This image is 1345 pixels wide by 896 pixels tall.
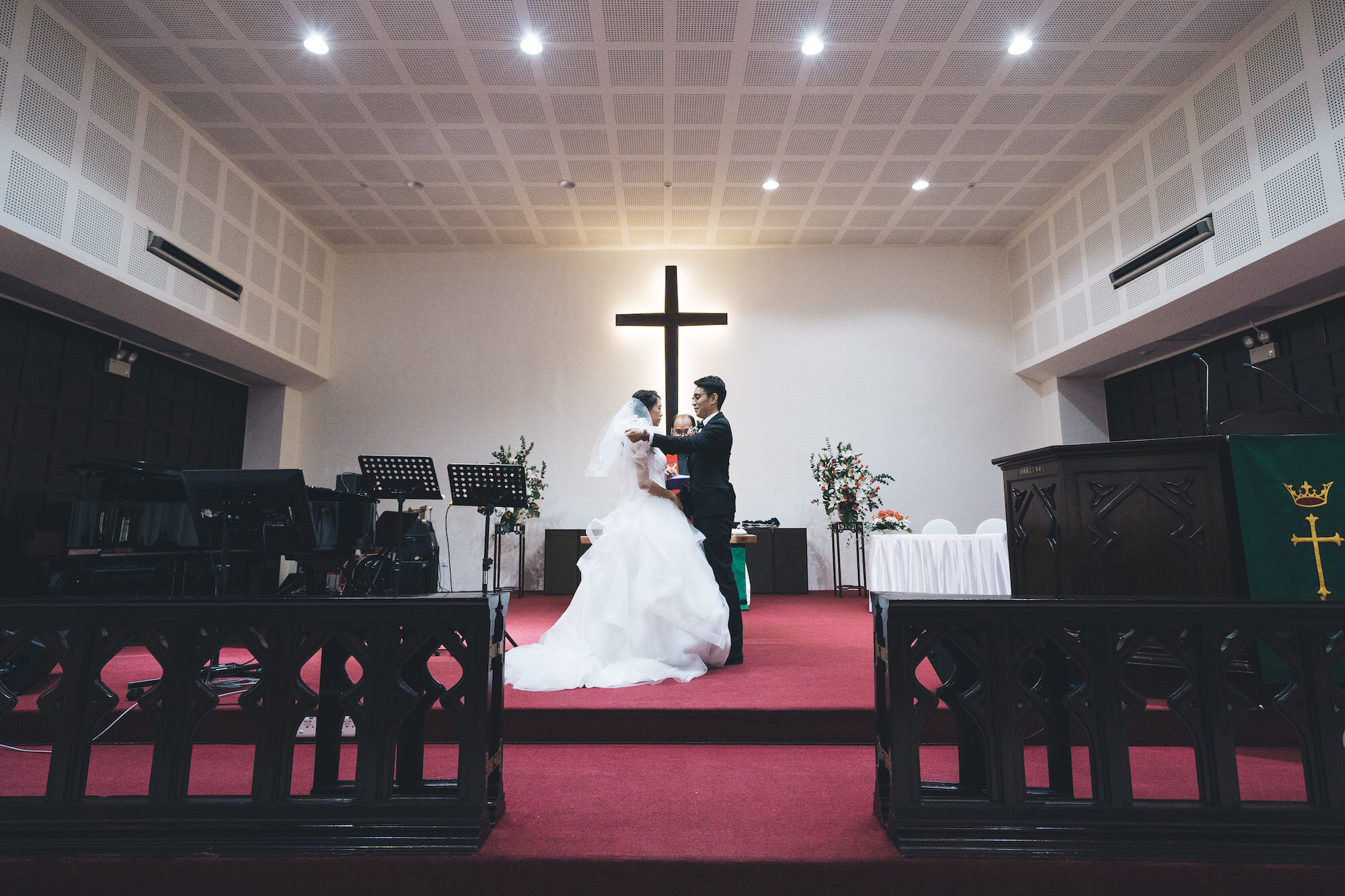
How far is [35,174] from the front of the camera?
4816mm

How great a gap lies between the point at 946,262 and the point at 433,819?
9.26 metres

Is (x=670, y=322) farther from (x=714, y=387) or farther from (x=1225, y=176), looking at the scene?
(x=1225, y=176)

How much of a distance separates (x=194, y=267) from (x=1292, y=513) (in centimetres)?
844

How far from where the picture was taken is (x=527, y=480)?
779 centimetres

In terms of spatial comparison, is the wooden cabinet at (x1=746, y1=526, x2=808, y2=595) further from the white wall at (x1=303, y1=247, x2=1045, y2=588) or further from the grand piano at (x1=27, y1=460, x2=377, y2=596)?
the grand piano at (x1=27, y1=460, x2=377, y2=596)

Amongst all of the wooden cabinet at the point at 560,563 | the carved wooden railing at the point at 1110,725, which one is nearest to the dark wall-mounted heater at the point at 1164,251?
the carved wooden railing at the point at 1110,725

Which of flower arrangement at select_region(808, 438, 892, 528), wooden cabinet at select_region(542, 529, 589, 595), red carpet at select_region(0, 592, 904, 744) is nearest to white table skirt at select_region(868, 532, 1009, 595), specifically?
flower arrangement at select_region(808, 438, 892, 528)

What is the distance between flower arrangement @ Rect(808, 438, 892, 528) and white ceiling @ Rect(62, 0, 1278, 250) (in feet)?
10.1

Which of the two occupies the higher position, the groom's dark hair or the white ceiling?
the white ceiling

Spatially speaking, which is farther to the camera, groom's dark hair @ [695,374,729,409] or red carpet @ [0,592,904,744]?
groom's dark hair @ [695,374,729,409]

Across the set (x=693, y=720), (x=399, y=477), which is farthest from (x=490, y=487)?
(x=693, y=720)

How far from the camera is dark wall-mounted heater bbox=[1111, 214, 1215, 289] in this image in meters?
5.80

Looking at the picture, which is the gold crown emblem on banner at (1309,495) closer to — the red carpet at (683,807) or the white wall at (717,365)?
the red carpet at (683,807)

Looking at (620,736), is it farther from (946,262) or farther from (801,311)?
(946,262)
